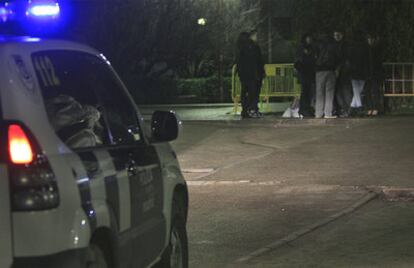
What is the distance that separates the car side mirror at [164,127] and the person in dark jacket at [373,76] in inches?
476

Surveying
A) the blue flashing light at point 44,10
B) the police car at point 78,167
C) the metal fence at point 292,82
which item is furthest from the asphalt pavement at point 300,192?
the blue flashing light at point 44,10

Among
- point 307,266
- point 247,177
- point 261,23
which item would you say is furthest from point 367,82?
point 261,23

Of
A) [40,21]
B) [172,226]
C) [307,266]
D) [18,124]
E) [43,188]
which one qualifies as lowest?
[307,266]

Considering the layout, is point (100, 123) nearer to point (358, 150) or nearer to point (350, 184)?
point (350, 184)

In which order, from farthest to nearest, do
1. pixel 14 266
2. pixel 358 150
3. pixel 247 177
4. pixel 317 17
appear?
1. pixel 317 17
2. pixel 358 150
3. pixel 247 177
4. pixel 14 266

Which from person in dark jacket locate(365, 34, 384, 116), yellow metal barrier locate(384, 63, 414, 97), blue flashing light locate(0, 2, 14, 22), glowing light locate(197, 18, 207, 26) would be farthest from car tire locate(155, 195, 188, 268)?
glowing light locate(197, 18, 207, 26)

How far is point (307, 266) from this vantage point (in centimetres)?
673

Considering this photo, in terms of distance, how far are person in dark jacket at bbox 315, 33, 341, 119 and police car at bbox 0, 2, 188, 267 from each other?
11.2 meters

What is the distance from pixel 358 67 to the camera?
55.1 ft

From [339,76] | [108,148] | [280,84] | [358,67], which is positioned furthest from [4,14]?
[280,84]

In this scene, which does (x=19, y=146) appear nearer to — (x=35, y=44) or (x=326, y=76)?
(x=35, y=44)

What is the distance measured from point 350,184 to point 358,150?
8.99 ft

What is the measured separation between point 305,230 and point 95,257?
4.37m

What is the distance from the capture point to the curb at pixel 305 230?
7139 millimetres
